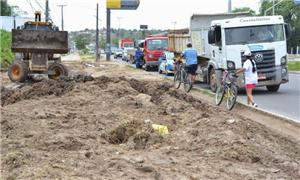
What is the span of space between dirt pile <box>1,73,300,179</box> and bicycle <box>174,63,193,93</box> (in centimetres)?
634

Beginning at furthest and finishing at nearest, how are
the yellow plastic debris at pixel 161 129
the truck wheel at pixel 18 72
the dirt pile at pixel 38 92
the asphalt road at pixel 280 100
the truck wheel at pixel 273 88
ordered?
1. the truck wheel at pixel 18 72
2. the truck wheel at pixel 273 88
3. the dirt pile at pixel 38 92
4. the asphalt road at pixel 280 100
5. the yellow plastic debris at pixel 161 129

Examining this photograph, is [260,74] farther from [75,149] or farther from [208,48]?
[75,149]

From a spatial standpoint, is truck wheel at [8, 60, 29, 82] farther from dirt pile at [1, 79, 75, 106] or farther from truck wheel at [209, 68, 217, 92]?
truck wheel at [209, 68, 217, 92]

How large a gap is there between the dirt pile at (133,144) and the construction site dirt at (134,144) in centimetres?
1

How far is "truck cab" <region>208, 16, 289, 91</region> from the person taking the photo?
1959 centimetres

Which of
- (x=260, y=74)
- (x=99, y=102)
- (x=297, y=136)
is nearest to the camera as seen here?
(x=297, y=136)

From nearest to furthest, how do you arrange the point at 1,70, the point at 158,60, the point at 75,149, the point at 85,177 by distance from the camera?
the point at 85,177 < the point at 75,149 < the point at 1,70 < the point at 158,60

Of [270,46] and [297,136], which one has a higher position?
[270,46]

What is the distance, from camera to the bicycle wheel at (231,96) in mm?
15109

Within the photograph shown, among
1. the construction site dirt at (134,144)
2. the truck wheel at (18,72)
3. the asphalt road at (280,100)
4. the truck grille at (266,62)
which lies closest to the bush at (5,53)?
the truck wheel at (18,72)

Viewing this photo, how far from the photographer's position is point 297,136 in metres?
11.3

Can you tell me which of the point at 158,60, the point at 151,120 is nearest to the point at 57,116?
the point at 151,120

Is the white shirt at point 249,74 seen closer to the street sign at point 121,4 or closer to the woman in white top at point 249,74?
the woman in white top at point 249,74

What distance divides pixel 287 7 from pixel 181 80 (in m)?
93.2
